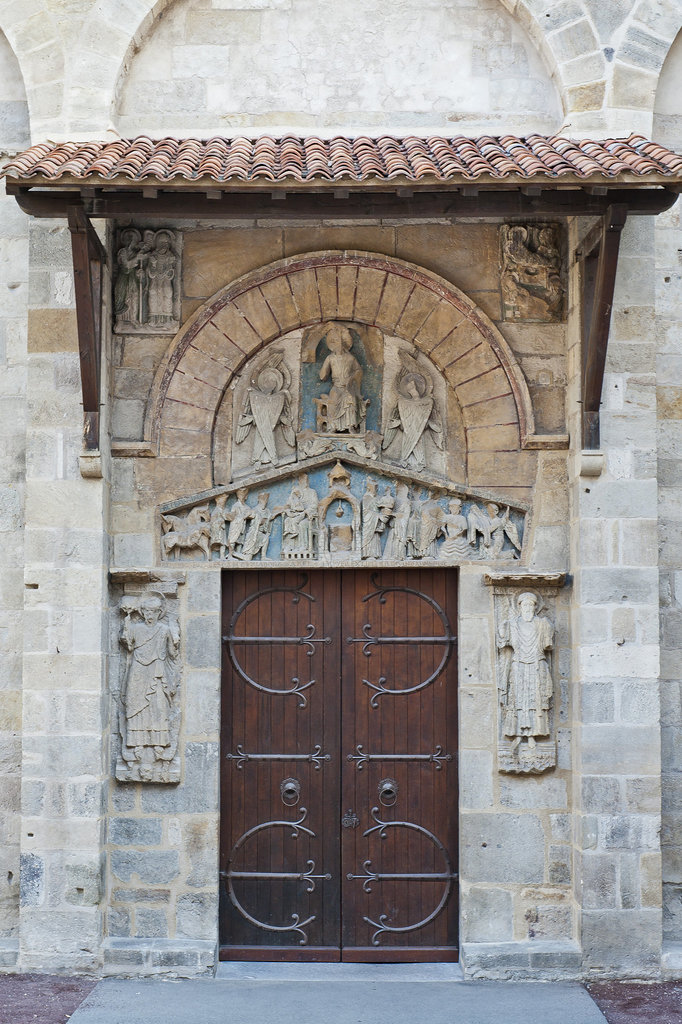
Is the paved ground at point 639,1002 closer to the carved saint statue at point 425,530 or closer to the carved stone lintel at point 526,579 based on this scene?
the carved stone lintel at point 526,579

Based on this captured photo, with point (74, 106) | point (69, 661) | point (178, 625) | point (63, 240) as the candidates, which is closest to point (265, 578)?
point (178, 625)

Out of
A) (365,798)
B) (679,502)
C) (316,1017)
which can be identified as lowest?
(316,1017)

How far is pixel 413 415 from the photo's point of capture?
7422mm

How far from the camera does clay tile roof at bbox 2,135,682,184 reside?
622 cm

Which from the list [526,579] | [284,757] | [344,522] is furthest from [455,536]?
[284,757]

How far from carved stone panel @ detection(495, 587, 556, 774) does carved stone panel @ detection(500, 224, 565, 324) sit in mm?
1802

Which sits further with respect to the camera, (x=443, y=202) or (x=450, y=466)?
(x=450, y=466)

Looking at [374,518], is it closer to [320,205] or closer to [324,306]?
[324,306]

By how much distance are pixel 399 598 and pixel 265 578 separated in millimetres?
885

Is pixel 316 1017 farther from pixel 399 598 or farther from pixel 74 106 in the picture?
pixel 74 106

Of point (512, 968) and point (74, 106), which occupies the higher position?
point (74, 106)

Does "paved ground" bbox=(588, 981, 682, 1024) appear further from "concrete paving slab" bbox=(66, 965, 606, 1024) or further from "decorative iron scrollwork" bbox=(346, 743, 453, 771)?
"decorative iron scrollwork" bbox=(346, 743, 453, 771)

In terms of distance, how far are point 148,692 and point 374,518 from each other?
5.90 feet

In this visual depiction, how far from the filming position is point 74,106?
7289 mm
